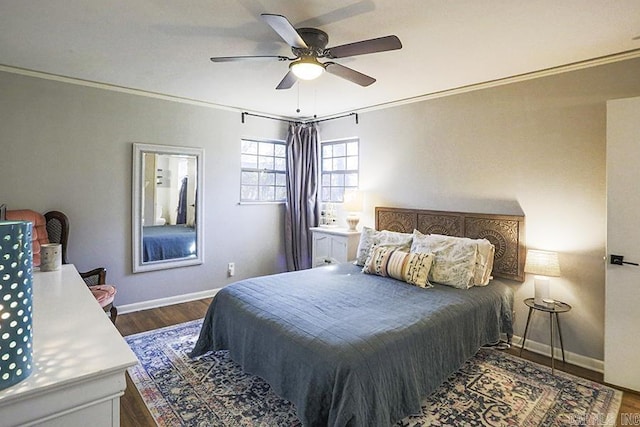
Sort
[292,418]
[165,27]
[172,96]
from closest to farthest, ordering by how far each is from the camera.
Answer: [292,418] < [165,27] < [172,96]

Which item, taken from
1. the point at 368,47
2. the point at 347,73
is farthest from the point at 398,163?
the point at 368,47

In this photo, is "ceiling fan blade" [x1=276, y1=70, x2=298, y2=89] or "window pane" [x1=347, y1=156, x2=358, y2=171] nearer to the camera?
"ceiling fan blade" [x1=276, y1=70, x2=298, y2=89]

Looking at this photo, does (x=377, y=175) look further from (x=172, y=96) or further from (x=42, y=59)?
(x=42, y=59)

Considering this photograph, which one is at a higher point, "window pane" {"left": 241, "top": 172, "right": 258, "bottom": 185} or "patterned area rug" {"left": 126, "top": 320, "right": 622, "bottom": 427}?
"window pane" {"left": 241, "top": 172, "right": 258, "bottom": 185}

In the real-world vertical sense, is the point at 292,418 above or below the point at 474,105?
below

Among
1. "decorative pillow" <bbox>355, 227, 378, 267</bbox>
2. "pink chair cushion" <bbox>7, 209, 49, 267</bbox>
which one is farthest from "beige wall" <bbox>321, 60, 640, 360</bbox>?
"pink chair cushion" <bbox>7, 209, 49, 267</bbox>

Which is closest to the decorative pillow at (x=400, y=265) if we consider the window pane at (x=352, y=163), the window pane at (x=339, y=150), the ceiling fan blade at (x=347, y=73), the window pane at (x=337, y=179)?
the ceiling fan blade at (x=347, y=73)

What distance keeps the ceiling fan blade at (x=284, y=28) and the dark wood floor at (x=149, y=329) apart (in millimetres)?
2428

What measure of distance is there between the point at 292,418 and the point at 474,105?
3.22 m

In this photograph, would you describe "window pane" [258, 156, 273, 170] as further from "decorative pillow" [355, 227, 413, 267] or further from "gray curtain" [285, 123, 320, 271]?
"decorative pillow" [355, 227, 413, 267]

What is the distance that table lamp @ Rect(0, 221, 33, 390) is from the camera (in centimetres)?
78

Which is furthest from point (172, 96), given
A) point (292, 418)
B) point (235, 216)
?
point (292, 418)

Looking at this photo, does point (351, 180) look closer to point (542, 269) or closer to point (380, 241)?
point (380, 241)

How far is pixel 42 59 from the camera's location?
115 inches
